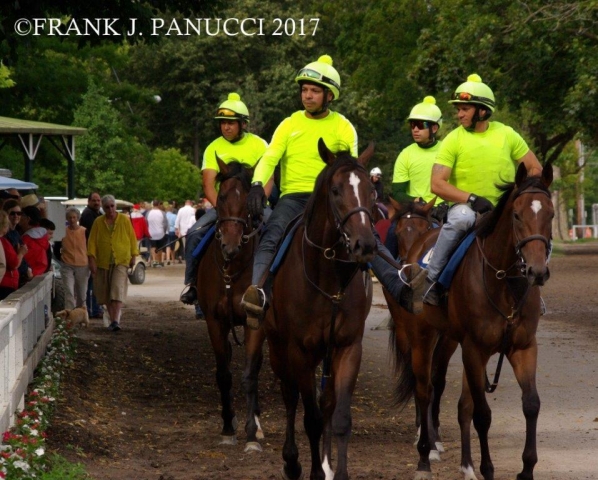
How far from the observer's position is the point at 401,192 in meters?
13.9

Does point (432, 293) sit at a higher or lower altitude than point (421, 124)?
lower

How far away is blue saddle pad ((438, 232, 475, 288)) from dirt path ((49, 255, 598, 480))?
4.45ft

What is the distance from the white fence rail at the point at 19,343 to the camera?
9.33 m

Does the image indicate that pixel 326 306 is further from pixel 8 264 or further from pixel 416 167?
pixel 8 264

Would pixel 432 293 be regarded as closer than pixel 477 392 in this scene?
No

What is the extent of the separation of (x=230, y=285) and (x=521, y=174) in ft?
12.2

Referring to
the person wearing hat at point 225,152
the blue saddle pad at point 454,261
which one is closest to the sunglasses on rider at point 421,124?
the person wearing hat at point 225,152

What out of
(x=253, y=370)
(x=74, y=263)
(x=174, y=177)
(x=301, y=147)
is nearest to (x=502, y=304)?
(x=301, y=147)

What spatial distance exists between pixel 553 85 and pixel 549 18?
15.6 ft

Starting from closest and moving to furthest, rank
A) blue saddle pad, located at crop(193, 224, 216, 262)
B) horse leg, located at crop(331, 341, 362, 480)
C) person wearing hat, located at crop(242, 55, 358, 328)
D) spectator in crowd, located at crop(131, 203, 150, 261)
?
horse leg, located at crop(331, 341, 362, 480) < person wearing hat, located at crop(242, 55, 358, 328) < blue saddle pad, located at crop(193, 224, 216, 262) < spectator in crowd, located at crop(131, 203, 150, 261)

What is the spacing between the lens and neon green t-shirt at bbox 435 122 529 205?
10.3 metres

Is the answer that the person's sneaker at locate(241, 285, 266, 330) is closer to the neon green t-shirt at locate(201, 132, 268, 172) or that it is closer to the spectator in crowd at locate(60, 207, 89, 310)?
the neon green t-shirt at locate(201, 132, 268, 172)

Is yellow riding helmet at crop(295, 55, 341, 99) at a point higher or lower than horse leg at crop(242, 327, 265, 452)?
higher

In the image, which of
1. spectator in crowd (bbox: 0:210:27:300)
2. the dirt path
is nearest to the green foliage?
the dirt path
